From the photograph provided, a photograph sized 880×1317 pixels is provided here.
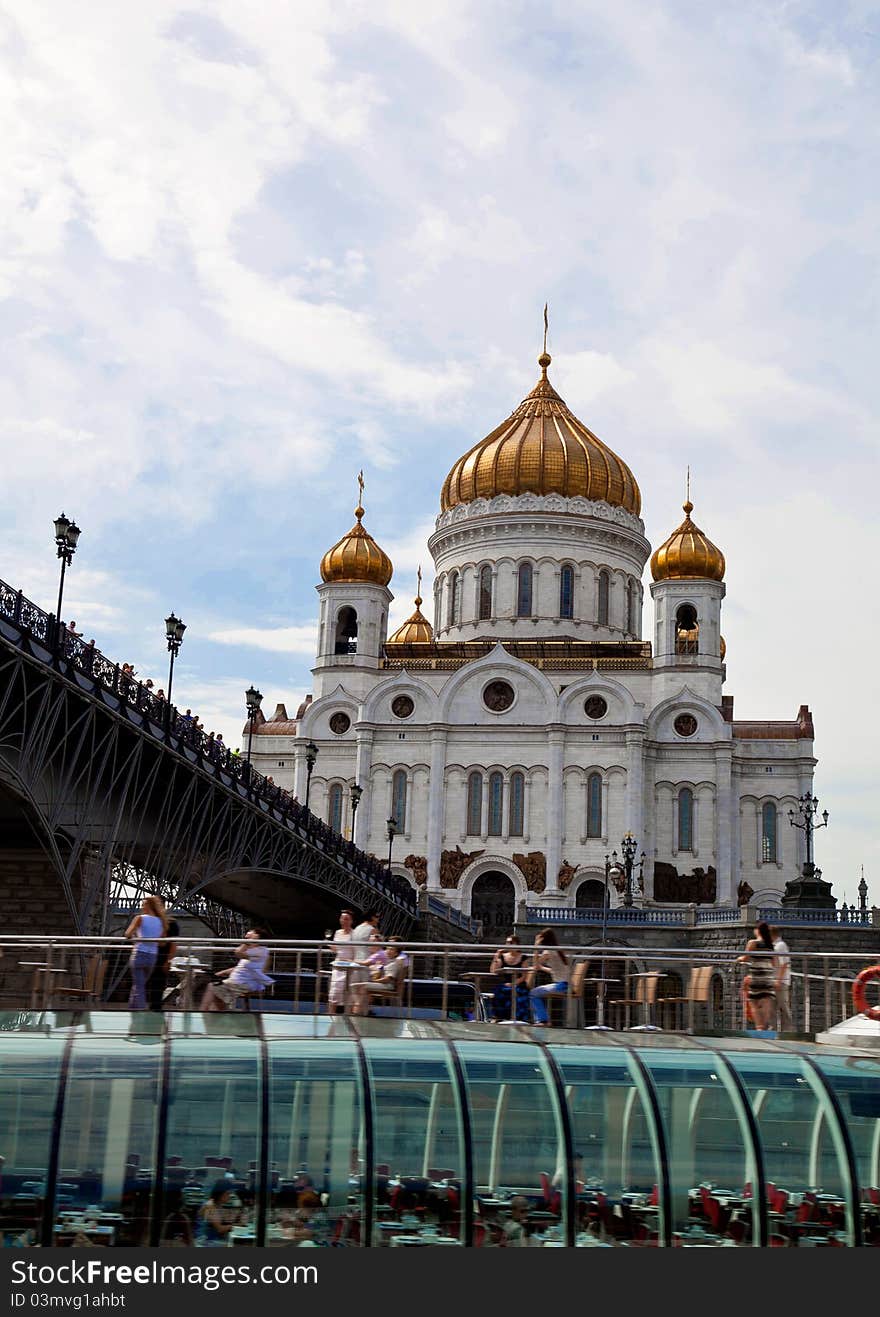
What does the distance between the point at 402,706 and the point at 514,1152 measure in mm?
62914

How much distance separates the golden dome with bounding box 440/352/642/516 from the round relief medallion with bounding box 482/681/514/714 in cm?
1194

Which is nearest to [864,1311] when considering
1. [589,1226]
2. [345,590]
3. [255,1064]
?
[589,1226]

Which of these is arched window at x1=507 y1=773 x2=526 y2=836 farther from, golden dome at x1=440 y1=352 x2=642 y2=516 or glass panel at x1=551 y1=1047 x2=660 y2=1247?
glass panel at x1=551 y1=1047 x2=660 y2=1247

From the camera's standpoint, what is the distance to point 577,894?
240 feet

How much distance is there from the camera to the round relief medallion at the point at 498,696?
76.5 metres

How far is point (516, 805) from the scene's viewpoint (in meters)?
74.9

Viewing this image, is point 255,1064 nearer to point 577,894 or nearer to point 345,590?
point 577,894

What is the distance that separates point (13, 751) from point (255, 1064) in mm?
18622

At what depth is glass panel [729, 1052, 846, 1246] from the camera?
15125mm

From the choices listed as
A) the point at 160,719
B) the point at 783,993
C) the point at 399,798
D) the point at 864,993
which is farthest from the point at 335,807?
the point at 864,993

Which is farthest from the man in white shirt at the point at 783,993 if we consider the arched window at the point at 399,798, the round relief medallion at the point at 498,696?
the round relief medallion at the point at 498,696

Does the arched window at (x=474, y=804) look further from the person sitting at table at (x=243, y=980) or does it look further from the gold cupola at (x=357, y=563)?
the person sitting at table at (x=243, y=980)

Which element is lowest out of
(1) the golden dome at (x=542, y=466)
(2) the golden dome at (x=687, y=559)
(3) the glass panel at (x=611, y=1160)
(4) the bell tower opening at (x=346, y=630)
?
(3) the glass panel at (x=611, y=1160)

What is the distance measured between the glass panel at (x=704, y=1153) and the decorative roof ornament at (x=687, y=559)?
63.8 m
